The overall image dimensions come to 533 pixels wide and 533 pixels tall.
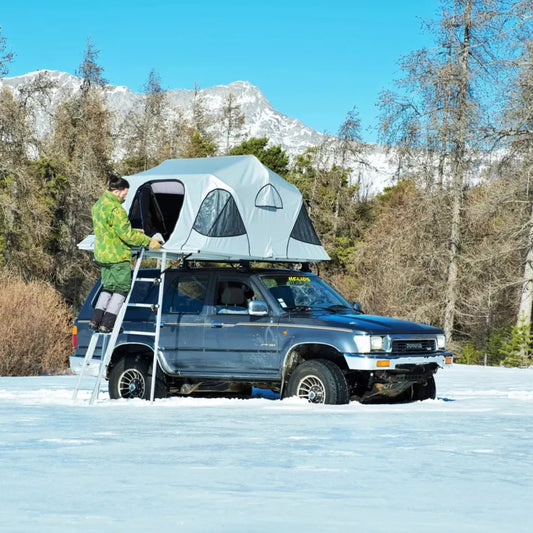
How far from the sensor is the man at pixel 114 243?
36.2 ft

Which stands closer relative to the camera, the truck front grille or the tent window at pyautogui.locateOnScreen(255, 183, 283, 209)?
the truck front grille

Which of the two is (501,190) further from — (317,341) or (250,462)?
(250,462)

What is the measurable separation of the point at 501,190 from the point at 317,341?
21.0 meters

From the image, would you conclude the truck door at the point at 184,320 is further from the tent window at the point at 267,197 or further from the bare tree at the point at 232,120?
the bare tree at the point at 232,120

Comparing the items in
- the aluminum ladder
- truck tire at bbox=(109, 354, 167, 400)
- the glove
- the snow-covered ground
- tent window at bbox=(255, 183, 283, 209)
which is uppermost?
tent window at bbox=(255, 183, 283, 209)

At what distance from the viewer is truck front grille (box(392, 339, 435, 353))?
1105 centimetres

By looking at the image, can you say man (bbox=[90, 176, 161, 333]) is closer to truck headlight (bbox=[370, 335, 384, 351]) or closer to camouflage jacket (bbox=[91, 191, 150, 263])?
camouflage jacket (bbox=[91, 191, 150, 263])

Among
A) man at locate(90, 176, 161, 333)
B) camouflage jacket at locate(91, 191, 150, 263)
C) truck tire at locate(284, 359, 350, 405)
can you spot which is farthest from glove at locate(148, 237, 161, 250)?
truck tire at locate(284, 359, 350, 405)

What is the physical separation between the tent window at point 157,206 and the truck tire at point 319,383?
262cm

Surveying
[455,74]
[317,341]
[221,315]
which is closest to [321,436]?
[317,341]

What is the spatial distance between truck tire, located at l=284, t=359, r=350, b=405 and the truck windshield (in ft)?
2.80

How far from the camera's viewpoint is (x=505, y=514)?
5371 millimetres

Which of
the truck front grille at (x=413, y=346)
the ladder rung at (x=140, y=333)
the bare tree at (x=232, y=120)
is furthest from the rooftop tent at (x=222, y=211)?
the bare tree at (x=232, y=120)

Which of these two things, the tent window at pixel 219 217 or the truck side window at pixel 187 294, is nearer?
the tent window at pixel 219 217
